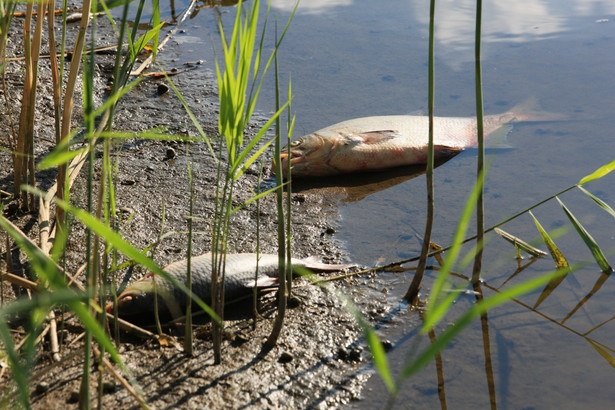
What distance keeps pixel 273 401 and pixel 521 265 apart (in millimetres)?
1736

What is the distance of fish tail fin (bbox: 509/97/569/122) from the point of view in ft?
16.3

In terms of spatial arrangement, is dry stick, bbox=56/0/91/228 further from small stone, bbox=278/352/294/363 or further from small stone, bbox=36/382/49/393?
small stone, bbox=278/352/294/363

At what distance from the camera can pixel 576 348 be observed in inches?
107

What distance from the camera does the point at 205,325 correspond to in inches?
106

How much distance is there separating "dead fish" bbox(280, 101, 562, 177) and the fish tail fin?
0.11 feet

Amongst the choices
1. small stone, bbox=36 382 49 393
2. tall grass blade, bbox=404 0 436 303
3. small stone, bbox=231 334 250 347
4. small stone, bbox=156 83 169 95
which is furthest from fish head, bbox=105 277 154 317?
small stone, bbox=156 83 169 95

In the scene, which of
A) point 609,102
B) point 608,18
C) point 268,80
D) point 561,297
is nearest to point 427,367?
point 561,297

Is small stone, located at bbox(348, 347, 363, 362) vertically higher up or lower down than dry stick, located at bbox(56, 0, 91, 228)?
lower down

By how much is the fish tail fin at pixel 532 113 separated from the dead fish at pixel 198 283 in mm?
2795

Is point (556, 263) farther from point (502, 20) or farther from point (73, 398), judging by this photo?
point (502, 20)

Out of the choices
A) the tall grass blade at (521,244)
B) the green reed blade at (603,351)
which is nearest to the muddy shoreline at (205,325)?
the tall grass blade at (521,244)

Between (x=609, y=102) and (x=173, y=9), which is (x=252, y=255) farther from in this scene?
(x=173, y=9)

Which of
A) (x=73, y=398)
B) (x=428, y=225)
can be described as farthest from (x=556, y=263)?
(x=73, y=398)

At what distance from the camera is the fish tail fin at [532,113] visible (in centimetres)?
496
